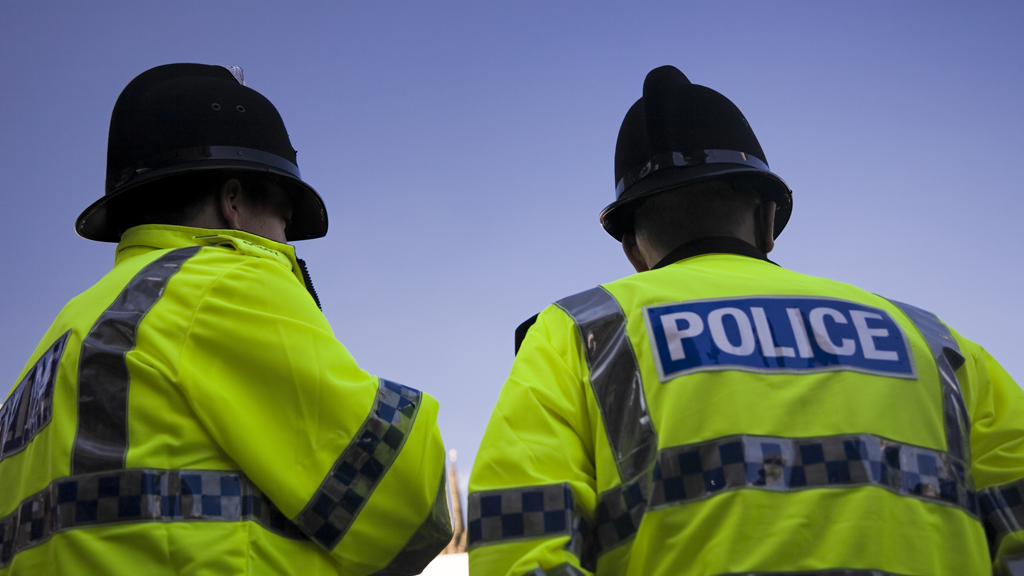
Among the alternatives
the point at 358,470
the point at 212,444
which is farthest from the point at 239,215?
the point at 358,470

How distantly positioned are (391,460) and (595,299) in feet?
2.16

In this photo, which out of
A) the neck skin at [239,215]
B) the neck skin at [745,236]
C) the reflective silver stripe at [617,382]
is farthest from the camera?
the neck skin at [239,215]

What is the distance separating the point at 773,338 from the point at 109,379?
159 cm

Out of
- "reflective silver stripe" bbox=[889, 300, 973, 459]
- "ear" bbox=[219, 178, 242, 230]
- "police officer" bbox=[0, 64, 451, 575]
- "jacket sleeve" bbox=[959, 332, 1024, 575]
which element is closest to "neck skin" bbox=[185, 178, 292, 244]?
"ear" bbox=[219, 178, 242, 230]

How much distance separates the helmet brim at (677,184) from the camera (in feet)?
8.80

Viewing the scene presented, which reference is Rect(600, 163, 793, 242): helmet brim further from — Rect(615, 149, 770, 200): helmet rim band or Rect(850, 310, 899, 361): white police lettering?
Rect(850, 310, 899, 361): white police lettering

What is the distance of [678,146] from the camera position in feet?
9.19

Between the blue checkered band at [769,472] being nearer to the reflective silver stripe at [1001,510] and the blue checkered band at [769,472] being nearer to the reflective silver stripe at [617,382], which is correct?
the reflective silver stripe at [617,382]

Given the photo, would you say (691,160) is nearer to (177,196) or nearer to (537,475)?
(537,475)

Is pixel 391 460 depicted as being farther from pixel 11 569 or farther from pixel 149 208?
pixel 149 208

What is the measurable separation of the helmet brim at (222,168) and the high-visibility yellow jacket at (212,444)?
0.39m

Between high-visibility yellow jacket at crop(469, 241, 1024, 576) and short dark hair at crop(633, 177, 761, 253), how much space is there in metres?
0.33

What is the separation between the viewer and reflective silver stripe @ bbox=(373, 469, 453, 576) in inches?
91.2

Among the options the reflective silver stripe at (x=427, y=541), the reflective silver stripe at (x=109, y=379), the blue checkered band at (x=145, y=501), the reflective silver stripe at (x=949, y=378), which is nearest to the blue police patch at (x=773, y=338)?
the reflective silver stripe at (x=949, y=378)
